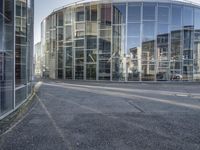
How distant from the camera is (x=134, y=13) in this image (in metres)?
28.0

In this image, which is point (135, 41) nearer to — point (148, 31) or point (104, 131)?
point (148, 31)

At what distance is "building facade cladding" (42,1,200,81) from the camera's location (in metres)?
27.6

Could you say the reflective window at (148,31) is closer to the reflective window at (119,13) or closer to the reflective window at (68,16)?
the reflective window at (119,13)

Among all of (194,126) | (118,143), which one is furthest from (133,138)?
(194,126)

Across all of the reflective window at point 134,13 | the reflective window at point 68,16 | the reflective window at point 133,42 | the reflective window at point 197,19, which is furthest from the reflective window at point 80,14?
the reflective window at point 197,19

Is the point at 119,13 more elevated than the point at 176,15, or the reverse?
the point at 119,13

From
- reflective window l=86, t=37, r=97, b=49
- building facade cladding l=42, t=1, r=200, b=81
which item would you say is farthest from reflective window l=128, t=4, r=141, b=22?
reflective window l=86, t=37, r=97, b=49

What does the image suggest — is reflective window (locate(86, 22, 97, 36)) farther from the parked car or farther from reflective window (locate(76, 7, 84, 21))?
the parked car

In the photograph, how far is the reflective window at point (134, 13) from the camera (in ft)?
91.6

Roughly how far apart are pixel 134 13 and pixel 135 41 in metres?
3.26

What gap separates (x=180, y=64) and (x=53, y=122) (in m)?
23.6

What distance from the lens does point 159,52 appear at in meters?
27.9

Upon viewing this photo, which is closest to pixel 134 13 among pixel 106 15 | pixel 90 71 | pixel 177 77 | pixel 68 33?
pixel 106 15

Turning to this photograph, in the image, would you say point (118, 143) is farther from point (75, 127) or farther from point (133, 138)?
point (75, 127)
